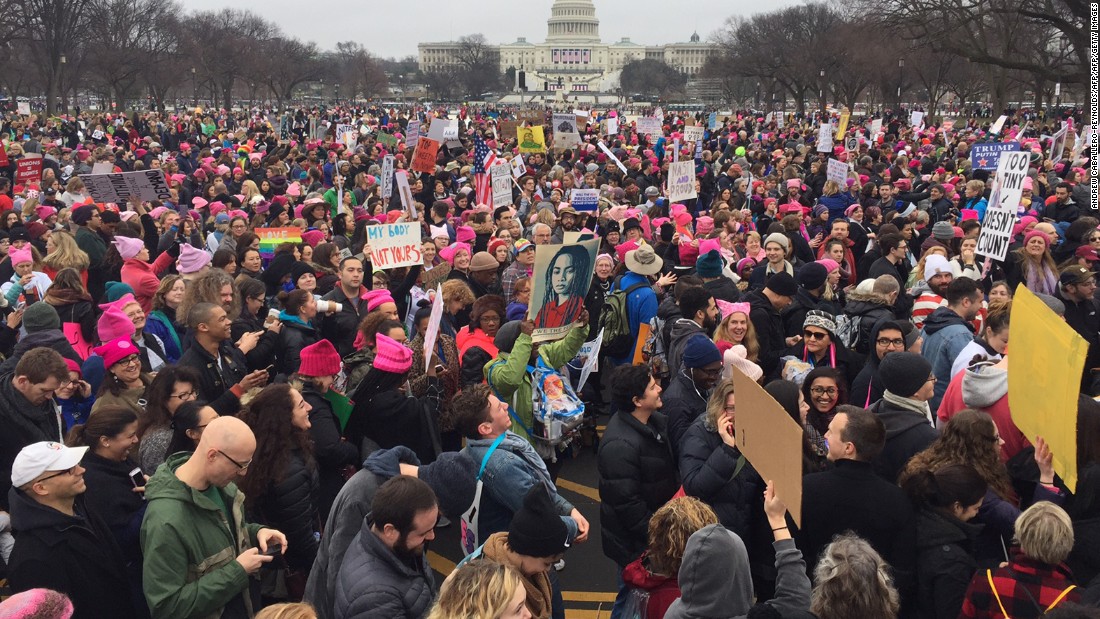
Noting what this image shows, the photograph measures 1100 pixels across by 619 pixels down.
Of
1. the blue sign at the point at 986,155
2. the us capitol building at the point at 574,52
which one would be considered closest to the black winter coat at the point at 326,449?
the blue sign at the point at 986,155

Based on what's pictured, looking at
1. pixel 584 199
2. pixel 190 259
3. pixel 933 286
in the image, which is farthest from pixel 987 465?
pixel 584 199

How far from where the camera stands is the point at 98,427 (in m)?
4.07

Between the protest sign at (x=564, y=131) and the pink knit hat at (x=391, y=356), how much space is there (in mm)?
18828

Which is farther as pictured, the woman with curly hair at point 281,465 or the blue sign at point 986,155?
the blue sign at point 986,155

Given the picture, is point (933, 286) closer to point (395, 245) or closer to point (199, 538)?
point (395, 245)

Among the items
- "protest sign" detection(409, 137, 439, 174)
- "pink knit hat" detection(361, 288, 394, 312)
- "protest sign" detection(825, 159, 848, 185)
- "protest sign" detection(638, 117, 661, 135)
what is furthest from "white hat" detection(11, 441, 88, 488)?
"protest sign" detection(638, 117, 661, 135)

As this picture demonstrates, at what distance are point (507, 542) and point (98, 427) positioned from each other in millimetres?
1867

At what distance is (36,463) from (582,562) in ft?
11.0

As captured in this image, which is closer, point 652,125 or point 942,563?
point 942,563

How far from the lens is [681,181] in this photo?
1346 centimetres

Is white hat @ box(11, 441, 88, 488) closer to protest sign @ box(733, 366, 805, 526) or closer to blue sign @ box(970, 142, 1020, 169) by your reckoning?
protest sign @ box(733, 366, 805, 526)

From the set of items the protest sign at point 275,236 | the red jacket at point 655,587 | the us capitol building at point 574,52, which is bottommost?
the red jacket at point 655,587

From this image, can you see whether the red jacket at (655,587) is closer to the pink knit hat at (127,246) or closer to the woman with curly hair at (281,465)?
the woman with curly hair at (281,465)

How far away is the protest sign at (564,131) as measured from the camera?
921 inches
